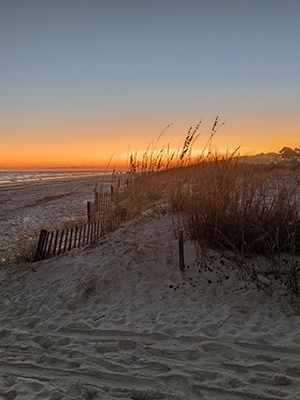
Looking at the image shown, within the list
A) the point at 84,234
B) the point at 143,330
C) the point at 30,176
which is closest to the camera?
the point at 143,330

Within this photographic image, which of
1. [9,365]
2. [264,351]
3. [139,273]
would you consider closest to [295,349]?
[264,351]

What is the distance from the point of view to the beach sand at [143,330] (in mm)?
2973

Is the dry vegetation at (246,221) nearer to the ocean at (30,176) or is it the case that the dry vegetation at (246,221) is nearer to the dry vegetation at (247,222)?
the dry vegetation at (247,222)

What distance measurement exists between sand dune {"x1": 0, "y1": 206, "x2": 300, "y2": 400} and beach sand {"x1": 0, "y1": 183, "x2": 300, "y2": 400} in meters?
0.01

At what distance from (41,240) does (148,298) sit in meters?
2.69

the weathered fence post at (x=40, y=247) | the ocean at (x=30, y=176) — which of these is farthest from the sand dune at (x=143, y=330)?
the ocean at (x=30, y=176)

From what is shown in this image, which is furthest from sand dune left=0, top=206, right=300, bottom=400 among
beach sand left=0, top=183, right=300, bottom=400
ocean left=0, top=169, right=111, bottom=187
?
ocean left=0, top=169, right=111, bottom=187

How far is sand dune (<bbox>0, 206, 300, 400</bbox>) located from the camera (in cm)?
297

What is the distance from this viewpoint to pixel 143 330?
3809mm

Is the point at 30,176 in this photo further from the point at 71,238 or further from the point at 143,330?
the point at 143,330

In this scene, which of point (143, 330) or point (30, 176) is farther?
point (30, 176)

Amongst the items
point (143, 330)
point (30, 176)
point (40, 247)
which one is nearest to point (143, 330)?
point (143, 330)

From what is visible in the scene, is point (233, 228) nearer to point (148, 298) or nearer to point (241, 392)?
point (148, 298)

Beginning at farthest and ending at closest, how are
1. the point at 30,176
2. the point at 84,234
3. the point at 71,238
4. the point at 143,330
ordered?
1. the point at 30,176
2. the point at 84,234
3. the point at 71,238
4. the point at 143,330
